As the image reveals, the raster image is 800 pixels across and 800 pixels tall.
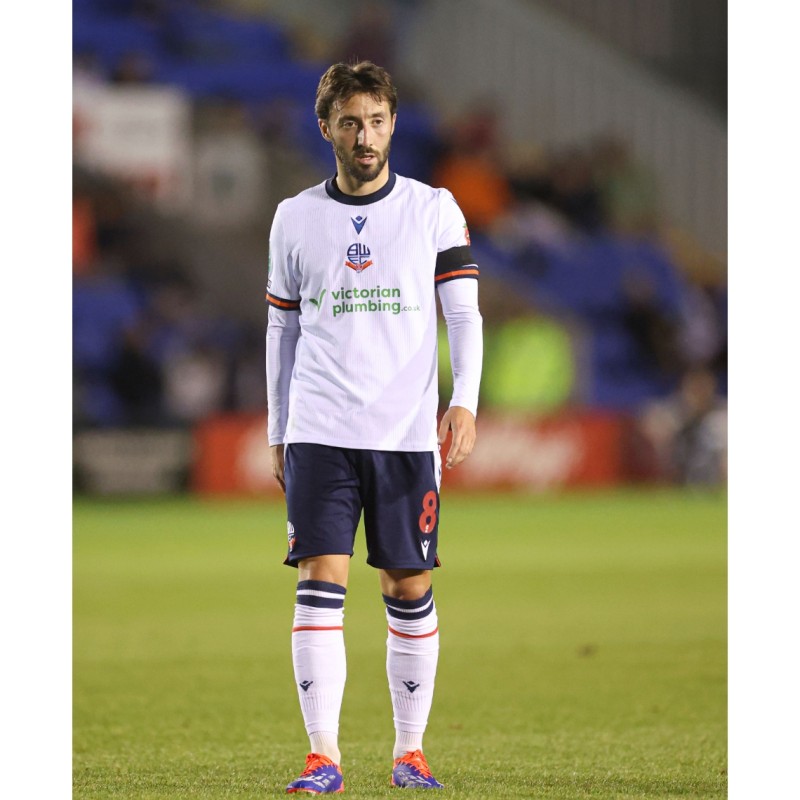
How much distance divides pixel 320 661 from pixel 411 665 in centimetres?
30

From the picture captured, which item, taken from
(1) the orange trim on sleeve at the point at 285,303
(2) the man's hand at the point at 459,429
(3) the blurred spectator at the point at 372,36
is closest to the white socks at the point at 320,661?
(2) the man's hand at the point at 459,429

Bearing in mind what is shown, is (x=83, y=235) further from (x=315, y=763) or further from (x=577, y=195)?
(x=315, y=763)

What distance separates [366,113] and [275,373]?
0.71 m

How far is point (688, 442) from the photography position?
628 inches

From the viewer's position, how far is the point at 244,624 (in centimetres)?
743

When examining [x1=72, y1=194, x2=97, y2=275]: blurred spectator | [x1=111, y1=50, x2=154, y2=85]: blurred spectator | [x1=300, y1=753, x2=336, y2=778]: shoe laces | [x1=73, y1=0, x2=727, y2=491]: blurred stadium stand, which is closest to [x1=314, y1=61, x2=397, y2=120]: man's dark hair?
[x1=300, y1=753, x2=336, y2=778]: shoe laces

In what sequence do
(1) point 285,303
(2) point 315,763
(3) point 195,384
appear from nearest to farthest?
(2) point 315,763
(1) point 285,303
(3) point 195,384

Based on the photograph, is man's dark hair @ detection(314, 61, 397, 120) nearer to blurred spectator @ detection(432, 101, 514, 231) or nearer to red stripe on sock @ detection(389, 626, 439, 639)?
red stripe on sock @ detection(389, 626, 439, 639)

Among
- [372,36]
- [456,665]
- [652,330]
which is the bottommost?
[456,665]

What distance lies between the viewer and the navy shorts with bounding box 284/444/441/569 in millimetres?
3660

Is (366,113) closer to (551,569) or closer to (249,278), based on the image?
(551,569)

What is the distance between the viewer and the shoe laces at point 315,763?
357cm

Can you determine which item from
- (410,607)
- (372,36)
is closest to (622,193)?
(372,36)

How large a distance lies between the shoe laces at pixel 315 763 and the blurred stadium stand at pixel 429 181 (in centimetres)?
1129
